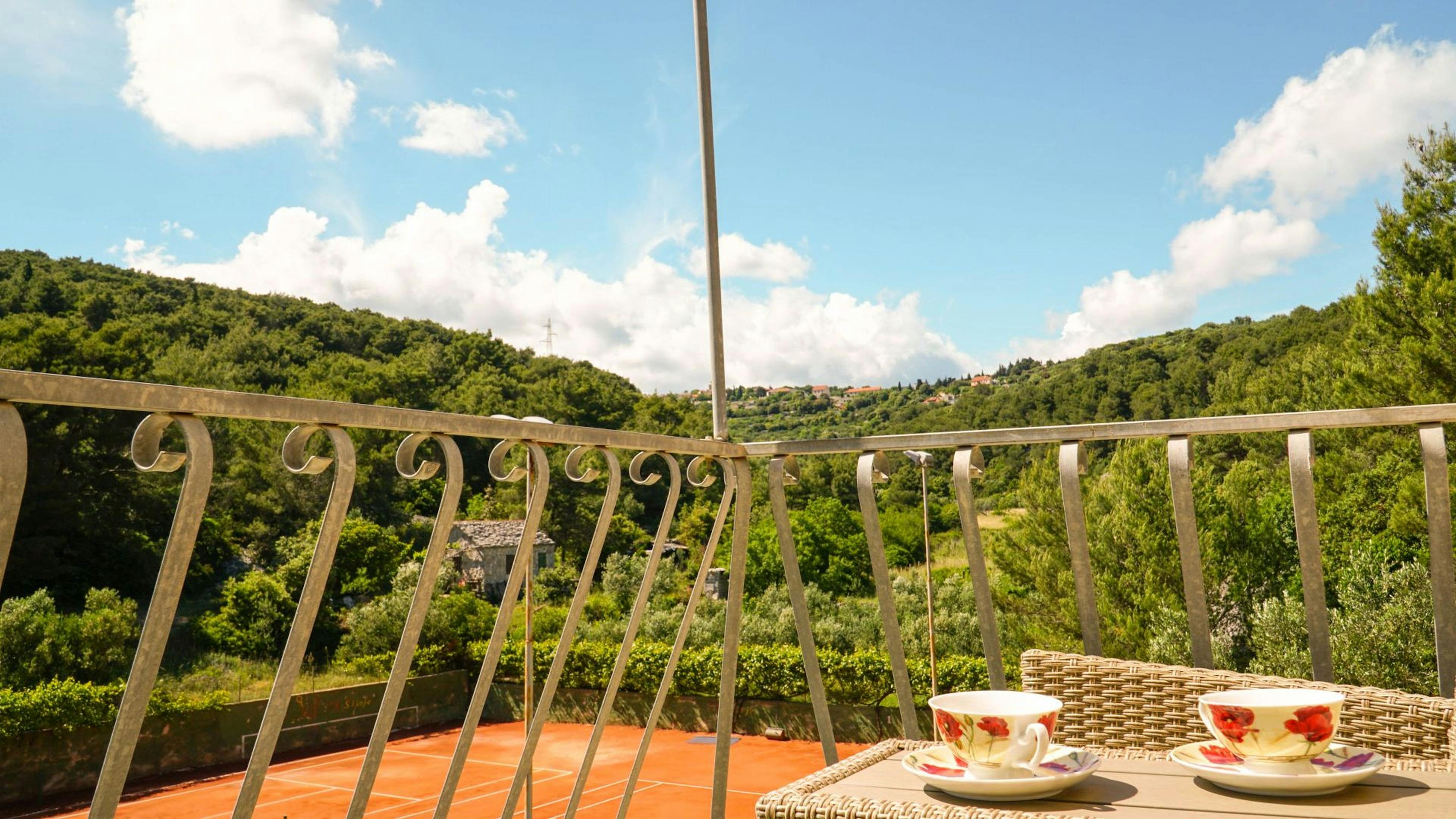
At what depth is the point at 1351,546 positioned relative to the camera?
15016 millimetres

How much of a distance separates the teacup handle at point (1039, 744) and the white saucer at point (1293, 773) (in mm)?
118

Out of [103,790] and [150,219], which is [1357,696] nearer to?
[103,790]

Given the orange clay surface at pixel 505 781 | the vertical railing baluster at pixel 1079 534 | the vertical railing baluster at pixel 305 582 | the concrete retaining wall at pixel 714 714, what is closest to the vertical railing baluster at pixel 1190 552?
the vertical railing baluster at pixel 1079 534

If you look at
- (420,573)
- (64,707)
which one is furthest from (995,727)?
(64,707)

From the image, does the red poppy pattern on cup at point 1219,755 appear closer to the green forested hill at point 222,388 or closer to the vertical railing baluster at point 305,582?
the vertical railing baluster at point 305,582

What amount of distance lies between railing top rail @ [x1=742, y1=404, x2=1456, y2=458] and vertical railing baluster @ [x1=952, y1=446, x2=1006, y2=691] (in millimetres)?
33

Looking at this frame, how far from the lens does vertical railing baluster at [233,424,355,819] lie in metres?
0.81

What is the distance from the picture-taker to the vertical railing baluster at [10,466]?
58 cm

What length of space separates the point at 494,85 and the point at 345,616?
36.6m

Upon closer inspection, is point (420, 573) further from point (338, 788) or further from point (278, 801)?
point (338, 788)

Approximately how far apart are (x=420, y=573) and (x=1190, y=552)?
0.96 m

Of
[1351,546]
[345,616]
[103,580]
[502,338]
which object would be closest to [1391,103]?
[1351,546]

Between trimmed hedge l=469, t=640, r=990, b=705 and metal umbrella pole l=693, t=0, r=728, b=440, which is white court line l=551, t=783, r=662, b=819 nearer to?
trimmed hedge l=469, t=640, r=990, b=705

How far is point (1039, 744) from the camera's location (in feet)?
2.49
